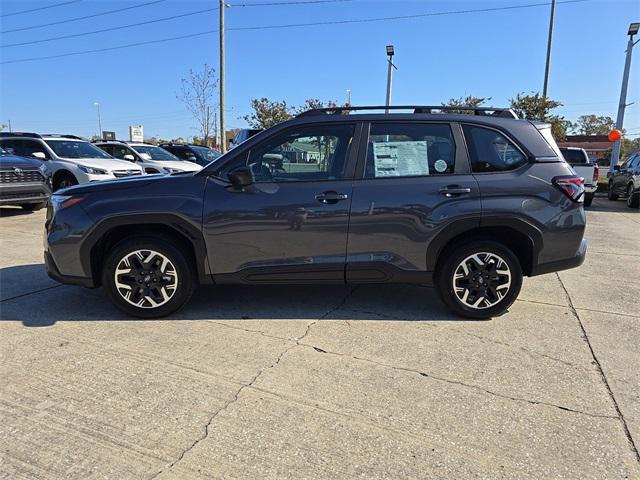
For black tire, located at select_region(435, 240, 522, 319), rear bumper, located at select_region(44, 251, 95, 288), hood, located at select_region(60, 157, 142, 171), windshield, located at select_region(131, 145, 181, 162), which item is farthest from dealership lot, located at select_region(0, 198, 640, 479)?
windshield, located at select_region(131, 145, 181, 162)

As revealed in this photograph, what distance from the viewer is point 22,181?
990 cm

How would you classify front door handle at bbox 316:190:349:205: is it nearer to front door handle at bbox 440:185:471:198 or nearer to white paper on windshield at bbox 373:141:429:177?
white paper on windshield at bbox 373:141:429:177

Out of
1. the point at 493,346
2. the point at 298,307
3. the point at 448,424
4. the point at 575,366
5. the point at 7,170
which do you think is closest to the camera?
the point at 448,424

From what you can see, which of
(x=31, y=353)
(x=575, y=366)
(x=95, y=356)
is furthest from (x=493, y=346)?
(x=31, y=353)

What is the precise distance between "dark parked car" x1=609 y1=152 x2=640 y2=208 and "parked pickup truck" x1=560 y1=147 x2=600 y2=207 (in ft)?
3.71

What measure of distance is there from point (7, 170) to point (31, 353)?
25.4 ft

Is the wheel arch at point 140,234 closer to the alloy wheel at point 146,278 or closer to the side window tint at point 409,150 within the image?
the alloy wheel at point 146,278

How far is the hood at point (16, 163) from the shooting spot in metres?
9.62

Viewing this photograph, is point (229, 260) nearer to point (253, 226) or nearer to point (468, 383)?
point (253, 226)

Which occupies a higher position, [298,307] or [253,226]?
[253,226]

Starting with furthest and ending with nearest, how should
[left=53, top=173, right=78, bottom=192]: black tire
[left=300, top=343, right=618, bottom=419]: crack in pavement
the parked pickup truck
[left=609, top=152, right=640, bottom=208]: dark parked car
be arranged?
[left=609, top=152, right=640, bottom=208]: dark parked car, the parked pickup truck, [left=53, top=173, right=78, bottom=192]: black tire, [left=300, top=343, right=618, bottom=419]: crack in pavement

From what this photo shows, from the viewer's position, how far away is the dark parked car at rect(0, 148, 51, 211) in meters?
9.62

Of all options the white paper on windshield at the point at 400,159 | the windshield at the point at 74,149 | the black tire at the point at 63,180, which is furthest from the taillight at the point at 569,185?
the windshield at the point at 74,149

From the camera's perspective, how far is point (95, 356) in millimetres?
3520
